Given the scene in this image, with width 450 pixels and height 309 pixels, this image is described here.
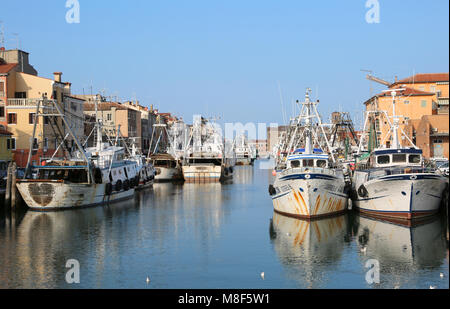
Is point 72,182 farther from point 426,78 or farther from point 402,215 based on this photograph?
point 426,78

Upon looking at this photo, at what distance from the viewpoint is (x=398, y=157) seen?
41938 millimetres

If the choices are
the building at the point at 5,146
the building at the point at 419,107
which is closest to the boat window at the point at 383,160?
the building at the point at 419,107

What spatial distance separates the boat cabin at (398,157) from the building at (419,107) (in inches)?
1199

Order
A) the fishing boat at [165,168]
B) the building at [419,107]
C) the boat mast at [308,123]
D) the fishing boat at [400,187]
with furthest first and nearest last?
the fishing boat at [165,168] → the building at [419,107] → the boat mast at [308,123] → the fishing boat at [400,187]

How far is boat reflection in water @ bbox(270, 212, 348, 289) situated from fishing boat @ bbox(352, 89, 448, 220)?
260cm

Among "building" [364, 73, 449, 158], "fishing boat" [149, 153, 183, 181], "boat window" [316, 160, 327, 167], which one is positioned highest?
"building" [364, 73, 449, 158]

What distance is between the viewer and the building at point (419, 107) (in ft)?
254

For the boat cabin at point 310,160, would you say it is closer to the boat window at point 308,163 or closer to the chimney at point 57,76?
the boat window at point 308,163

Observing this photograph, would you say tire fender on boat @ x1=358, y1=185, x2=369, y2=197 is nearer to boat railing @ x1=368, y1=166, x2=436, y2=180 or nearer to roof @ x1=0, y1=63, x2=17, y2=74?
boat railing @ x1=368, y1=166, x2=436, y2=180

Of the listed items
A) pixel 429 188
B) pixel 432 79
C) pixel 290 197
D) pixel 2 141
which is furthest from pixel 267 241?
pixel 432 79

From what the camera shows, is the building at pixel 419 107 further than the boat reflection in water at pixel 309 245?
Yes

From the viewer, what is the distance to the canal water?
25344mm

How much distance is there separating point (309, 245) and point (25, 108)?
145 ft

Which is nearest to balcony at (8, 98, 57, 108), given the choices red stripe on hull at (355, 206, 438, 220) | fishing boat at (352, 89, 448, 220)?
→ fishing boat at (352, 89, 448, 220)
